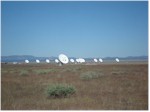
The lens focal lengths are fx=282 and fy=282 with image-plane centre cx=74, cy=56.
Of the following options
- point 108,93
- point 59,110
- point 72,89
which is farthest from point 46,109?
point 108,93

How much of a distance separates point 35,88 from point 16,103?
1759 mm

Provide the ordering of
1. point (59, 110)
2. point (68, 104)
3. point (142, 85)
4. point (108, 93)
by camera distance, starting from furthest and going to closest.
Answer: point (142, 85) → point (108, 93) → point (68, 104) → point (59, 110)

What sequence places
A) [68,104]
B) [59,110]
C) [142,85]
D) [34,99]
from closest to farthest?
[59,110] < [68,104] < [34,99] < [142,85]

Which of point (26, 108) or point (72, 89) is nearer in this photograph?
point (26, 108)

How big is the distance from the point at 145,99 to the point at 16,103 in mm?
2834

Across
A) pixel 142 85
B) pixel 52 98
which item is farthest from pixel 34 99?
pixel 142 85

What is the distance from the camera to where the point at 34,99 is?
6508mm

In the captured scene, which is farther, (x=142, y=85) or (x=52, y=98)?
(x=142, y=85)

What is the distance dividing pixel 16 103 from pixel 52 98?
2.92 ft

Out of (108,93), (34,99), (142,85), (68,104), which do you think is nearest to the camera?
(68,104)

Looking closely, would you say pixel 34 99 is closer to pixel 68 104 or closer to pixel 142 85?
pixel 68 104

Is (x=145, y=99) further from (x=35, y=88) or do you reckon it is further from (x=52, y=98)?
(x=35, y=88)

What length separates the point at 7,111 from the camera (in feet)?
18.9

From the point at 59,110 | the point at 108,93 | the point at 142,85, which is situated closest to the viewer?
the point at 59,110
